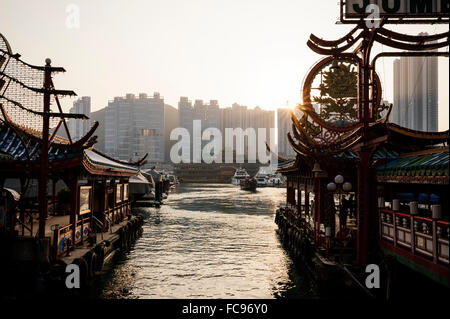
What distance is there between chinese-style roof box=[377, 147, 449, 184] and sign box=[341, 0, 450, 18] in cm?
574

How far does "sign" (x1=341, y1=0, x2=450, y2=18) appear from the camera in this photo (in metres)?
14.9

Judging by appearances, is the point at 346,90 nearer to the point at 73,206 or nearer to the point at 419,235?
the point at 419,235

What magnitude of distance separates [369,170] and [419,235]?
136 inches

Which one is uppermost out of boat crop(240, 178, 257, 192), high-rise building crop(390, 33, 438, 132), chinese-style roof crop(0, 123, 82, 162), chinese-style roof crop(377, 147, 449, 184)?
high-rise building crop(390, 33, 438, 132)

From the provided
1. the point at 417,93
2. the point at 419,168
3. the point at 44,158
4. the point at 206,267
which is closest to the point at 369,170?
the point at 419,168

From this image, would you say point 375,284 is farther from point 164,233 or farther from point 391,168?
point 164,233

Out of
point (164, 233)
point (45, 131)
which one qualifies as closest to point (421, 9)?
point (45, 131)

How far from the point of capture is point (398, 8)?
1510cm

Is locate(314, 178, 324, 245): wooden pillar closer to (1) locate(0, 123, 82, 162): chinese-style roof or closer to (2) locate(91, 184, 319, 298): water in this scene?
(2) locate(91, 184, 319, 298): water

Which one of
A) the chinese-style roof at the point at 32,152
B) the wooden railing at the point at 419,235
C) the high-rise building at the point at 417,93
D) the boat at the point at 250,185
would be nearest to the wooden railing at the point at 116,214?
the chinese-style roof at the point at 32,152

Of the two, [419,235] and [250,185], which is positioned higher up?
[419,235]

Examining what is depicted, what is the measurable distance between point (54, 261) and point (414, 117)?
2109 centimetres

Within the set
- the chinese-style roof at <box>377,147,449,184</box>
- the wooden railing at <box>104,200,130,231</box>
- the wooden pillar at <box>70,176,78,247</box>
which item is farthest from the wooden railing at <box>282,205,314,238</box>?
the wooden pillar at <box>70,176,78,247</box>

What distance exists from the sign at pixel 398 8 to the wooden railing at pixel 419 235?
7.68 metres
